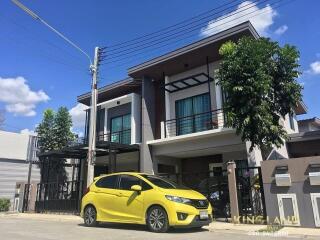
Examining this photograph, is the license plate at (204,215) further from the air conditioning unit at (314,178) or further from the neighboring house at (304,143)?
the neighboring house at (304,143)

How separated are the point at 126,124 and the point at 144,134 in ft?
11.5

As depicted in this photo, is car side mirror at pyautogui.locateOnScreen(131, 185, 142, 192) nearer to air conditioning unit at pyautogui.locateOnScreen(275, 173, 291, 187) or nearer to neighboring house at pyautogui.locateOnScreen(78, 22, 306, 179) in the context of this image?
air conditioning unit at pyautogui.locateOnScreen(275, 173, 291, 187)

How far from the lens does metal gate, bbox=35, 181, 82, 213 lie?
17281mm

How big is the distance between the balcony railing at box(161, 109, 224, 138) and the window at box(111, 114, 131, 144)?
3.27 meters

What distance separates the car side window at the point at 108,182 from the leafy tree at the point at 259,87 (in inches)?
183

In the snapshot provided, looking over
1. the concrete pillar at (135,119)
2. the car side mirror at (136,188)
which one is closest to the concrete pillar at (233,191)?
the car side mirror at (136,188)

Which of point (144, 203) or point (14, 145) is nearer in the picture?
point (144, 203)

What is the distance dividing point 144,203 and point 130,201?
1.78ft

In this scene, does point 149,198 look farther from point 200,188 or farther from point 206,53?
point 206,53

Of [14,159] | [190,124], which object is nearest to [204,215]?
[190,124]

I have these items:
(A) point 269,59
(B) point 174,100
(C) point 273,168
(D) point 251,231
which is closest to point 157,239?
(D) point 251,231

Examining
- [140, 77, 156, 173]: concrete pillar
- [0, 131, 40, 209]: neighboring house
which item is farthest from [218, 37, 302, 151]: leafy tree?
[0, 131, 40, 209]: neighboring house

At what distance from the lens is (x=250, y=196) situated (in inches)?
452

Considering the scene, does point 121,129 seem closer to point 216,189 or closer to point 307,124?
point 216,189
